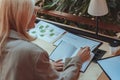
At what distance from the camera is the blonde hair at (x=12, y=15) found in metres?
1.34

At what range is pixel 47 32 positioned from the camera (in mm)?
2082

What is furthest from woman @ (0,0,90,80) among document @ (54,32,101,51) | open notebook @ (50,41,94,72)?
document @ (54,32,101,51)

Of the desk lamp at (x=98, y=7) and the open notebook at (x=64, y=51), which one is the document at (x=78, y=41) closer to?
the open notebook at (x=64, y=51)

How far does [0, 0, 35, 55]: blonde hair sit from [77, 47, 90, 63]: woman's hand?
1.53ft

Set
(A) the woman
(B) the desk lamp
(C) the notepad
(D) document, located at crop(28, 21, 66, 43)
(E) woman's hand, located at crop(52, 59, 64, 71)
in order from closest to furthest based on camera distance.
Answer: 1. (A) the woman
2. (C) the notepad
3. (E) woman's hand, located at crop(52, 59, 64, 71)
4. (B) the desk lamp
5. (D) document, located at crop(28, 21, 66, 43)

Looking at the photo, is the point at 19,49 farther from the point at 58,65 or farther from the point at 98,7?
the point at 98,7

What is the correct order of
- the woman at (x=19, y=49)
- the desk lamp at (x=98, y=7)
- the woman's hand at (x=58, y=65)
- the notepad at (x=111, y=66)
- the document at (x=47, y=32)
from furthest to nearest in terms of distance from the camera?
the document at (x=47, y=32) → the desk lamp at (x=98, y=7) → the woman's hand at (x=58, y=65) → the notepad at (x=111, y=66) → the woman at (x=19, y=49)

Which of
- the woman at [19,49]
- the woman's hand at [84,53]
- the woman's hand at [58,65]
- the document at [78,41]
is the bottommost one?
the woman's hand at [58,65]

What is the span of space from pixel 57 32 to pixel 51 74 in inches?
27.0

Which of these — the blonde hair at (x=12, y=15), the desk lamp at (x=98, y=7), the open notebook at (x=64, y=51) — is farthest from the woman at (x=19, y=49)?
the desk lamp at (x=98, y=7)

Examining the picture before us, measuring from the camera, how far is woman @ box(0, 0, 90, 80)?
129 centimetres

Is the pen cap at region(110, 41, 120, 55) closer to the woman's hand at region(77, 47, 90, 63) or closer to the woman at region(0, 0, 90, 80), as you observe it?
the woman's hand at region(77, 47, 90, 63)

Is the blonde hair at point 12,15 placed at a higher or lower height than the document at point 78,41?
higher

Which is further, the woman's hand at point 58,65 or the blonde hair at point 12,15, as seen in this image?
the woman's hand at point 58,65
